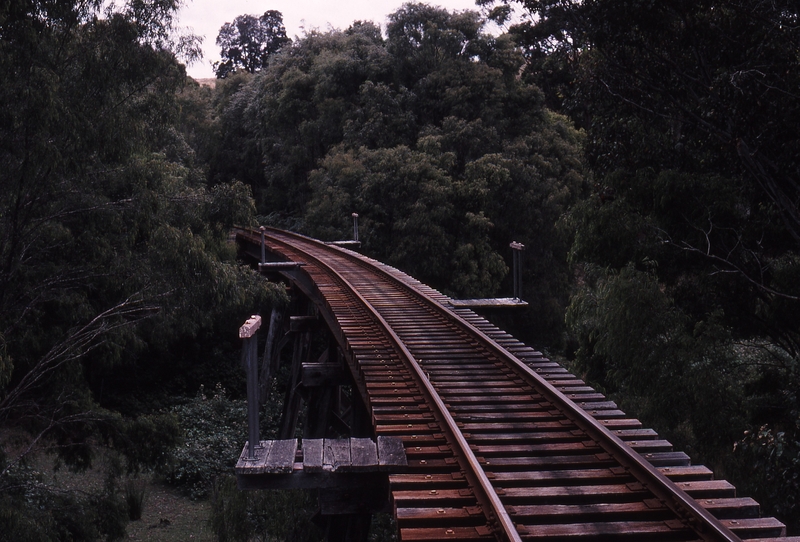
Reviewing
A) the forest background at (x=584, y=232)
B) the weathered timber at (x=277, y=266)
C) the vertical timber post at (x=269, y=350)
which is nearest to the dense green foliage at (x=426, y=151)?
the vertical timber post at (x=269, y=350)

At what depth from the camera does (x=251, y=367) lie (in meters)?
5.08

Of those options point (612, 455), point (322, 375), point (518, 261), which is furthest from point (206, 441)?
point (612, 455)

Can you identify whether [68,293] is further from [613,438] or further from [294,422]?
[613,438]

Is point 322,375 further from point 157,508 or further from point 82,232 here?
point 157,508

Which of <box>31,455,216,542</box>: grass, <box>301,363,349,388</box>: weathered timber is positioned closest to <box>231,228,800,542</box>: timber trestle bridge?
<box>301,363,349,388</box>: weathered timber

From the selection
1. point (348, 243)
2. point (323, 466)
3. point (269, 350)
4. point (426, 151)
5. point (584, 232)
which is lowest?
point (269, 350)

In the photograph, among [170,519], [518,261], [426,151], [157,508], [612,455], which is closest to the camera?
[612,455]

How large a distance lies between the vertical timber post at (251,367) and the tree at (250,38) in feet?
188

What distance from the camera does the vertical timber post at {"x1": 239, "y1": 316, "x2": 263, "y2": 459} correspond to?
4996 mm

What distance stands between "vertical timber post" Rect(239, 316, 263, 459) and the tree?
57442 millimetres

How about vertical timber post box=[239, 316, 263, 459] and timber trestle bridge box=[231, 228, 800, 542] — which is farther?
vertical timber post box=[239, 316, 263, 459]

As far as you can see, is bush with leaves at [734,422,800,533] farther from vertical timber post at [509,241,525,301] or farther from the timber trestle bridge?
vertical timber post at [509,241,525,301]

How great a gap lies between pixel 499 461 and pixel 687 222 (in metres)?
6.75

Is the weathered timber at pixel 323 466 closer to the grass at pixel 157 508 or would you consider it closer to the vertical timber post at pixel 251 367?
the vertical timber post at pixel 251 367
